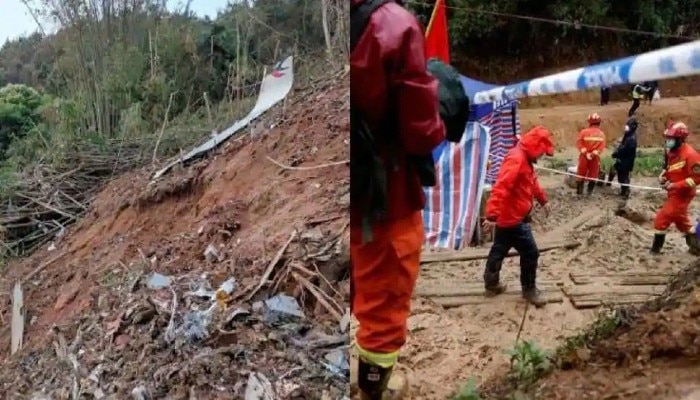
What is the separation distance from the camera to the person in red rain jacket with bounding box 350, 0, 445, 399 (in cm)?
74

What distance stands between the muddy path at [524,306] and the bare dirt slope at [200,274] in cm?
53

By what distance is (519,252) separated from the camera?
2.55 metres

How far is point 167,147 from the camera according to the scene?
1.05m

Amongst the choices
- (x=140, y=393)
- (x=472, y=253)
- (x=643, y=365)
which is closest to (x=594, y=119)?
(x=472, y=253)

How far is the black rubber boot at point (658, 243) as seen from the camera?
280 cm

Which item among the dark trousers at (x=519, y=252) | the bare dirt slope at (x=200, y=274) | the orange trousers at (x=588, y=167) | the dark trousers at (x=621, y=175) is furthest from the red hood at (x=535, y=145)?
the bare dirt slope at (x=200, y=274)

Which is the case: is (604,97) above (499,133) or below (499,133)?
above

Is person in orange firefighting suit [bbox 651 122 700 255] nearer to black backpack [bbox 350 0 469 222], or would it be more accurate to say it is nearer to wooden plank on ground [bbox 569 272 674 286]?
wooden plank on ground [bbox 569 272 674 286]

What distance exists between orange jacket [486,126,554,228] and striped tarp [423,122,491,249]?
12.8 inches

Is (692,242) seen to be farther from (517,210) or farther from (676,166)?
(517,210)

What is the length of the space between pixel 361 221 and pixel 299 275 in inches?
8.4

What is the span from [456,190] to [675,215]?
1411mm

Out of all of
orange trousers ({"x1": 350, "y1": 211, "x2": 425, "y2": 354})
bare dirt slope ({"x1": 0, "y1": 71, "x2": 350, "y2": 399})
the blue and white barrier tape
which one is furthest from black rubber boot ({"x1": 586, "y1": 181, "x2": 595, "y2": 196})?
orange trousers ({"x1": 350, "y1": 211, "x2": 425, "y2": 354})

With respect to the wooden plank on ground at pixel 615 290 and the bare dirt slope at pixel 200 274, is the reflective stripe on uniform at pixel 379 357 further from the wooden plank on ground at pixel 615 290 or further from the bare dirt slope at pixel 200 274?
the wooden plank on ground at pixel 615 290
